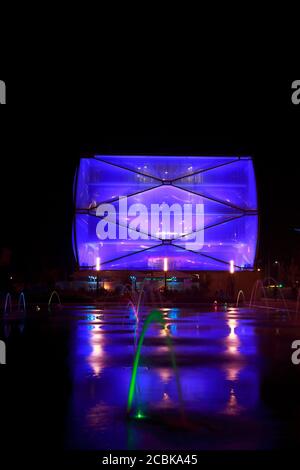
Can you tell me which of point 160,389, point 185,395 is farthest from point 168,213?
point 185,395

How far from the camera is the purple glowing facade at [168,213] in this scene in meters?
47.3

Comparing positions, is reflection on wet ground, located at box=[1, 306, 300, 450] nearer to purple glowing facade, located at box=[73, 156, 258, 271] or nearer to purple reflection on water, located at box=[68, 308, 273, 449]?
purple reflection on water, located at box=[68, 308, 273, 449]

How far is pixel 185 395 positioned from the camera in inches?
266

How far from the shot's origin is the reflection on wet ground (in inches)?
195

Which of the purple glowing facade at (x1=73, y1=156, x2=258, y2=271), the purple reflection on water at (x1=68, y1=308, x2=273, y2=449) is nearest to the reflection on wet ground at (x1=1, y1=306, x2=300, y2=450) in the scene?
the purple reflection on water at (x1=68, y1=308, x2=273, y2=449)

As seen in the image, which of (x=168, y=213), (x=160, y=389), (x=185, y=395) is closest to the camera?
(x=185, y=395)

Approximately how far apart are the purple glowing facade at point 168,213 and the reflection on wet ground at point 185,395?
3459 cm

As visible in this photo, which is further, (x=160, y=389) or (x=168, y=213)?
(x=168, y=213)

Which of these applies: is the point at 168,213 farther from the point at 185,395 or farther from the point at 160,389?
the point at 185,395

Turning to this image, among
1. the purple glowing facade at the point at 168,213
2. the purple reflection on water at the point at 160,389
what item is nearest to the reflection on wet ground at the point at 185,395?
the purple reflection on water at the point at 160,389

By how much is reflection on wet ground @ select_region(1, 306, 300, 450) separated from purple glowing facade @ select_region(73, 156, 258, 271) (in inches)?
1362

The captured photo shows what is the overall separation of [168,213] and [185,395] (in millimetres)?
41990

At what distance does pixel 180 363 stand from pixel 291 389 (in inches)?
101

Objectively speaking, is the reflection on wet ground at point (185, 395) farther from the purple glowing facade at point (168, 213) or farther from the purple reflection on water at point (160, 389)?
the purple glowing facade at point (168, 213)
